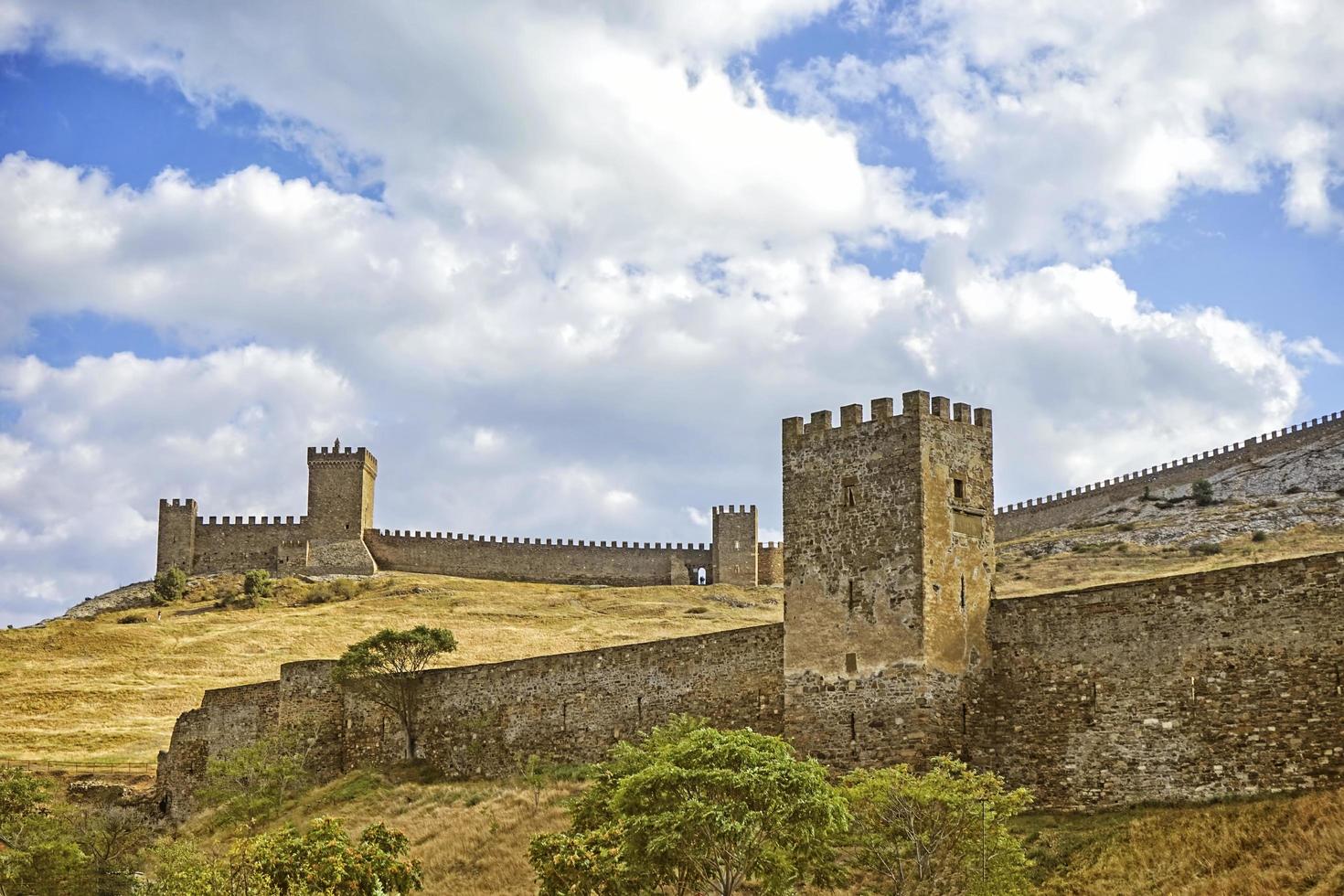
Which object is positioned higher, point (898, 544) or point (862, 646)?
point (898, 544)

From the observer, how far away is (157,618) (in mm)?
88000

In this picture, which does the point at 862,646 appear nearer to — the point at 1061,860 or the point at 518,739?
the point at 1061,860

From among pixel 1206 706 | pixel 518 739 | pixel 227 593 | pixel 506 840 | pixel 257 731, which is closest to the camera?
pixel 1206 706

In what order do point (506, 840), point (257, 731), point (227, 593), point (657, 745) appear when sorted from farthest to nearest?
point (227, 593) < point (257, 731) < point (506, 840) < point (657, 745)

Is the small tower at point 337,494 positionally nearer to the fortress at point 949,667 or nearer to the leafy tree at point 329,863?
the fortress at point 949,667

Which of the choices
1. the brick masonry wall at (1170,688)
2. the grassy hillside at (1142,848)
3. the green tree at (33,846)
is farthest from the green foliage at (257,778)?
the brick masonry wall at (1170,688)

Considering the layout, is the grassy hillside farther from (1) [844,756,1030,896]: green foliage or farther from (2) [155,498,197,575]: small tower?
(2) [155,498,197,575]: small tower

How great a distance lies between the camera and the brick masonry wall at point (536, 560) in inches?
4190

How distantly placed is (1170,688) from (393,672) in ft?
78.1

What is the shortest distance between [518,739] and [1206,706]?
19175 mm

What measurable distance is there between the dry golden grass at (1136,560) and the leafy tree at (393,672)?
1128 inches

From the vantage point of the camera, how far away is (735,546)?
10475cm

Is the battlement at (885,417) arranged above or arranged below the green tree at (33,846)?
above

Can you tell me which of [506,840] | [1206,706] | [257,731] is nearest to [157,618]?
[257,731]
